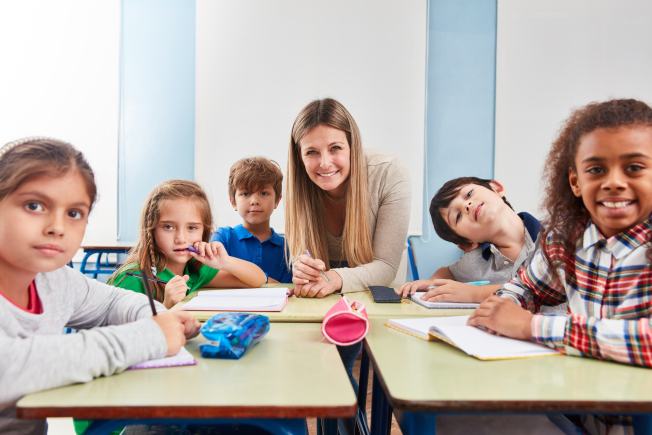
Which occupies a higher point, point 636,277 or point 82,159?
point 82,159

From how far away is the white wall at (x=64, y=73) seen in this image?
136 inches

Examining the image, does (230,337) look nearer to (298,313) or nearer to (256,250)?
(298,313)

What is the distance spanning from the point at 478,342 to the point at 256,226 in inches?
61.4

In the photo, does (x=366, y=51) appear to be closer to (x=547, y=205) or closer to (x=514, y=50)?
(x=514, y=50)

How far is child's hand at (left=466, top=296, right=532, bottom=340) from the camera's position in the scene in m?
0.80

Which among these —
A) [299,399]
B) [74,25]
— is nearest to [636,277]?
[299,399]

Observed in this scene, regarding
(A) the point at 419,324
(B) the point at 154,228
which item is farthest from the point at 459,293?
(B) the point at 154,228

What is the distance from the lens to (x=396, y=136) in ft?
11.6

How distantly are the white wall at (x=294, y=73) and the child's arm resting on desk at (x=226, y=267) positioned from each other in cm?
193

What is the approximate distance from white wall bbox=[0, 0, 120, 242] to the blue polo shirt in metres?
1.95

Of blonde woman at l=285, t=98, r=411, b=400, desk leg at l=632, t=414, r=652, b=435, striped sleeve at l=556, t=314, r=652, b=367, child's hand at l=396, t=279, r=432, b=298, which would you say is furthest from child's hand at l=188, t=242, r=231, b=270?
desk leg at l=632, t=414, r=652, b=435

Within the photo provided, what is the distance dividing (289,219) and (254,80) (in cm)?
217

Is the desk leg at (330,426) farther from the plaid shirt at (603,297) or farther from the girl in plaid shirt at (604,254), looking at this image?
the plaid shirt at (603,297)

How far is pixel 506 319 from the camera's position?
2.70 ft
